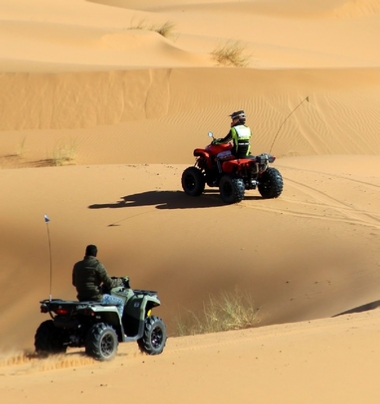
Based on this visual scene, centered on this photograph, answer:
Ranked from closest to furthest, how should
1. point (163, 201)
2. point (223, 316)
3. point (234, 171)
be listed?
point (223, 316) → point (234, 171) → point (163, 201)

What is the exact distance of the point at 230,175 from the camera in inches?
628

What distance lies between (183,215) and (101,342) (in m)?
7.55

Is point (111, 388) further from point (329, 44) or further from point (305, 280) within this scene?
point (329, 44)

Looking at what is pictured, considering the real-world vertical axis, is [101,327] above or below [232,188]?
below

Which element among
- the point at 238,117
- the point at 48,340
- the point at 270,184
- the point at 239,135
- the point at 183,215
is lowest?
the point at 48,340

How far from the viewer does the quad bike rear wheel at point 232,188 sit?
15.9 m

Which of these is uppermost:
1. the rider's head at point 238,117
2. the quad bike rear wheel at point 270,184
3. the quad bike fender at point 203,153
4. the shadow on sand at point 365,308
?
the rider's head at point 238,117

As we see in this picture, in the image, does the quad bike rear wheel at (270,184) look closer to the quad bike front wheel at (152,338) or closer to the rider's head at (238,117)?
the rider's head at (238,117)

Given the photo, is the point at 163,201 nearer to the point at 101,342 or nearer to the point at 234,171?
the point at 234,171

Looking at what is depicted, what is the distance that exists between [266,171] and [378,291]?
511 cm

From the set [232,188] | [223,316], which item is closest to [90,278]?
[223,316]

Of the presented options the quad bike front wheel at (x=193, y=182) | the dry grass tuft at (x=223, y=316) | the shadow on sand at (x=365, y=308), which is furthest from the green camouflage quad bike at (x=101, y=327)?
the quad bike front wheel at (x=193, y=182)

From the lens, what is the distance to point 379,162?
22.3 meters

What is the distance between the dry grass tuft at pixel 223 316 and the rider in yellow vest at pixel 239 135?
3593mm
